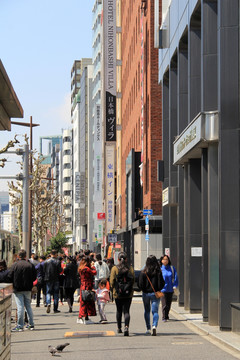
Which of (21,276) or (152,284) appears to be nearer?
(152,284)

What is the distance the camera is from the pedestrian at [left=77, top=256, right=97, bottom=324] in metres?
23.0

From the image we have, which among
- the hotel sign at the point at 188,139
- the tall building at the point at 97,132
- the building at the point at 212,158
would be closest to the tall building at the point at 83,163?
the tall building at the point at 97,132

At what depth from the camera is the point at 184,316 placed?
26.0m

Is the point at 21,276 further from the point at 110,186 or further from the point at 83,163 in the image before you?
the point at 83,163

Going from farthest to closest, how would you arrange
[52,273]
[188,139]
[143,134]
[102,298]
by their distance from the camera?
[143,134] < [52,273] < [188,139] < [102,298]

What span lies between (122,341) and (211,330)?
314 cm

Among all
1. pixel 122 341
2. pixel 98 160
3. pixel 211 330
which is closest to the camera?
pixel 122 341

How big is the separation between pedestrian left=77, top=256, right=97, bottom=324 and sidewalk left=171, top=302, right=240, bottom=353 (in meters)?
2.68

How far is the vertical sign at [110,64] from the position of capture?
86.1m

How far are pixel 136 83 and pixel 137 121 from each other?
11.1 feet

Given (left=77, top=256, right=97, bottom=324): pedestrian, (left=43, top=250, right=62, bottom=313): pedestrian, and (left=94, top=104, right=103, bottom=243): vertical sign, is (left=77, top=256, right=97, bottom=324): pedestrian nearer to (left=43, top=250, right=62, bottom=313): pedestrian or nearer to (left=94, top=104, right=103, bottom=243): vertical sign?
(left=43, top=250, right=62, bottom=313): pedestrian

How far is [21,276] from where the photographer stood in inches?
827

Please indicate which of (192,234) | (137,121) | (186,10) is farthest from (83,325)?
(137,121)

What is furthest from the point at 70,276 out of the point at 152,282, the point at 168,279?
the point at 152,282
